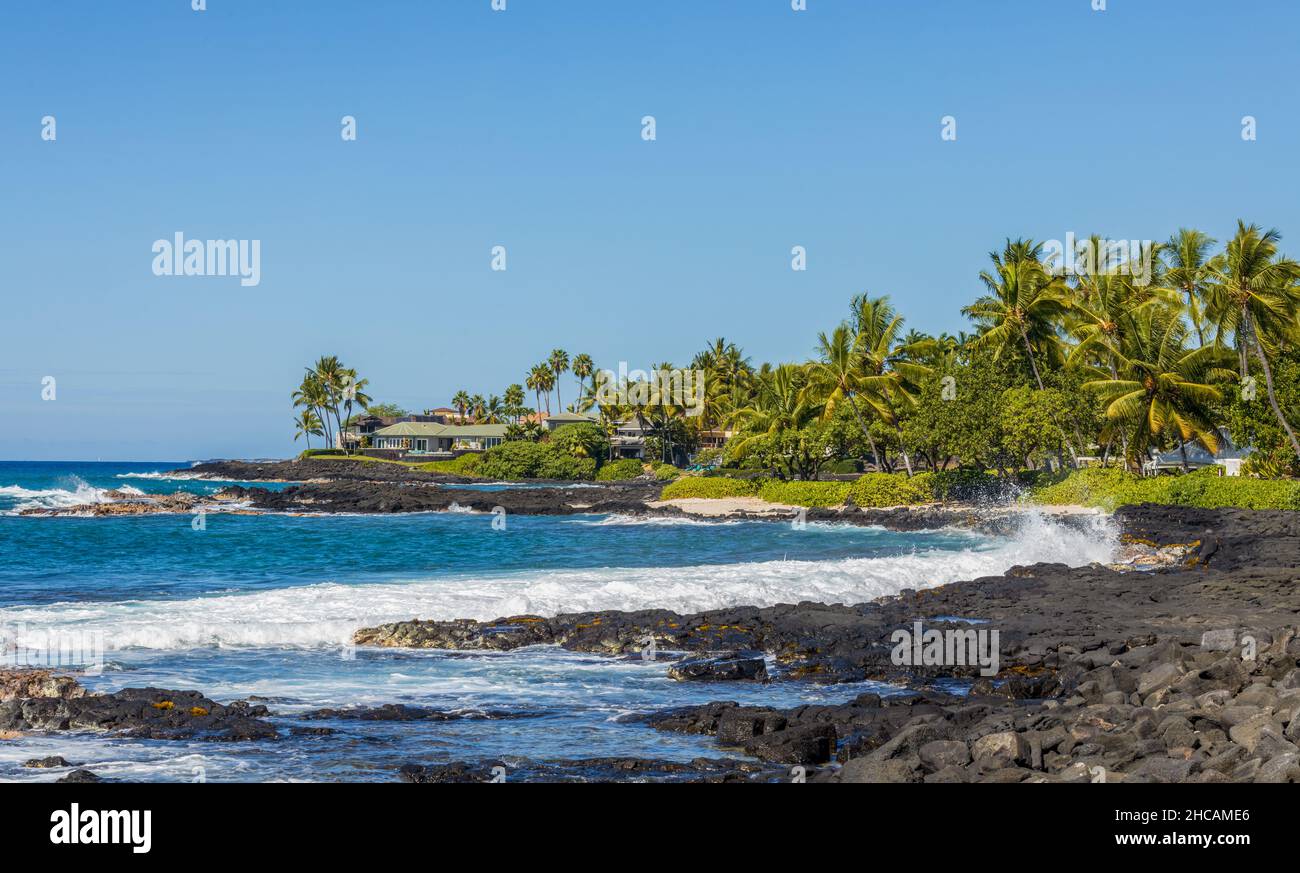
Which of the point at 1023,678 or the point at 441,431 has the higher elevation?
the point at 441,431

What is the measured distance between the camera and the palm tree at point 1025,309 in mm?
54156

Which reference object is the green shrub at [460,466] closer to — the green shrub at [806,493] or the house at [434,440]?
the house at [434,440]

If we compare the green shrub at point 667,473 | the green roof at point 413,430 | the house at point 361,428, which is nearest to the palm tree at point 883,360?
the green shrub at point 667,473

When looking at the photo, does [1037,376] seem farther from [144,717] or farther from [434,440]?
[434,440]

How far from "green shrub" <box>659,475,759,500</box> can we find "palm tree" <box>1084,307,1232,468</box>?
939 inches

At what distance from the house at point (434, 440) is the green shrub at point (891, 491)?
3114 inches

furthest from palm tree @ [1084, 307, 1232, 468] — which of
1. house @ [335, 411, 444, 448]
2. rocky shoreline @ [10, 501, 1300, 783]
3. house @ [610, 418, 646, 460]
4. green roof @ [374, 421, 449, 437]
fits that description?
house @ [335, 411, 444, 448]

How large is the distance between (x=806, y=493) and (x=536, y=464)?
5160 cm

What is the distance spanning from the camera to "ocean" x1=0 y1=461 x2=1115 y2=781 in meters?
12.1

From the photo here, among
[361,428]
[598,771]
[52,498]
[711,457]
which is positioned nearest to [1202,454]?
[711,457]

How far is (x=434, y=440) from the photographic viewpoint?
443 feet
